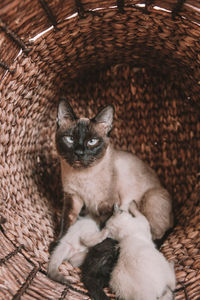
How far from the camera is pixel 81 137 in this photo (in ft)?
5.49

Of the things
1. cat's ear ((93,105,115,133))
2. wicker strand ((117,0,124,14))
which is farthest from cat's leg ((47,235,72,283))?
wicker strand ((117,0,124,14))

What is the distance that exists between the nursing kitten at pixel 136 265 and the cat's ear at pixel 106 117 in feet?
1.89

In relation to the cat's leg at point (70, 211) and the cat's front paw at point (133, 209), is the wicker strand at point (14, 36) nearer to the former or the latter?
the cat's leg at point (70, 211)

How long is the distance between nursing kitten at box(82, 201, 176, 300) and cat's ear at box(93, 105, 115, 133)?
58 centimetres

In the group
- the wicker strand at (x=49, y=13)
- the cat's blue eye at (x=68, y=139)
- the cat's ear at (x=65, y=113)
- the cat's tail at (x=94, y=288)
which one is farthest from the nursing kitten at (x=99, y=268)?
the wicker strand at (x=49, y=13)

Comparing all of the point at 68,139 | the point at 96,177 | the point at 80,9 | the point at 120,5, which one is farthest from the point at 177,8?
the point at 96,177

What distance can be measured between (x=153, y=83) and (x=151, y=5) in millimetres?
763

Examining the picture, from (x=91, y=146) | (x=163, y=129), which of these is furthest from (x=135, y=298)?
(x=163, y=129)

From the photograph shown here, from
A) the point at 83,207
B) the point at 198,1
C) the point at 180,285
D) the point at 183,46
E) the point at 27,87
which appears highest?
the point at 198,1

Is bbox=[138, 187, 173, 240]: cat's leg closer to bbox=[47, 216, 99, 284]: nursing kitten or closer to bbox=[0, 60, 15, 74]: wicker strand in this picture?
bbox=[47, 216, 99, 284]: nursing kitten

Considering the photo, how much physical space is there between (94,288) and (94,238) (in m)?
0.28

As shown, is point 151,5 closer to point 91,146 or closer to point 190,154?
point 91,146

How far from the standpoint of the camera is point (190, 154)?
6.65 ft

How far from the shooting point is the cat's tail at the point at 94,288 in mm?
1370
